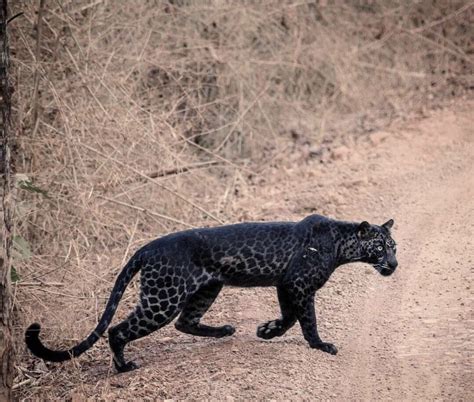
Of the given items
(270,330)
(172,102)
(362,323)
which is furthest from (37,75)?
(362,323)

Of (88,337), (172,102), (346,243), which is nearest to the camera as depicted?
(88,337)

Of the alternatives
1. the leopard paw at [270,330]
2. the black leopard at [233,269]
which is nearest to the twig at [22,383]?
the black leopard at [233,269]

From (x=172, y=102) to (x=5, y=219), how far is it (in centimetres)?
527

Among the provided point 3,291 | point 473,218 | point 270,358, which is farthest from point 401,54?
point 3,291

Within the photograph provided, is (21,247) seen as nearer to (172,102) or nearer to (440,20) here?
(172,102)

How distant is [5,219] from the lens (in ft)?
19.0

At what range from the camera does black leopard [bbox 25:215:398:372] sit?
20.9 feet

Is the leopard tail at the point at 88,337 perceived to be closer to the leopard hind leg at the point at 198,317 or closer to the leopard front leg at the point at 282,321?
the leopard hind leg at the point at 198,317

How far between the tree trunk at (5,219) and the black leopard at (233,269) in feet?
0.75

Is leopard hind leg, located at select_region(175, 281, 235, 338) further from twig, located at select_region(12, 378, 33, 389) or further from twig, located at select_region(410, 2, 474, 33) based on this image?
twig, located at select_region(410, 2, 474, 33)

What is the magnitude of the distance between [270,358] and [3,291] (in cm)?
211

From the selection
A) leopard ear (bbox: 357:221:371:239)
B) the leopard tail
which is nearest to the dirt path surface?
the leopard tail

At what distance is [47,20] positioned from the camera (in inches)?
380

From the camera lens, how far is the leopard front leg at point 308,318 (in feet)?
21.7
